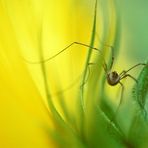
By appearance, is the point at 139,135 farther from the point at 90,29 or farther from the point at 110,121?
the point at 90,29

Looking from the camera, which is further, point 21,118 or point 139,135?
point 21,118

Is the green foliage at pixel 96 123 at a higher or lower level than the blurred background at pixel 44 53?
lower

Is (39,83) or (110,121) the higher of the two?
(39,83)

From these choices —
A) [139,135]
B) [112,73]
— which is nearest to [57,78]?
[112,73]

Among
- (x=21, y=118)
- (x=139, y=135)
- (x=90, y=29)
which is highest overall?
(x=90, y=29)

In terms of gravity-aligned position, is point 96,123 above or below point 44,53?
below

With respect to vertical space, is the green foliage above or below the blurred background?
below
